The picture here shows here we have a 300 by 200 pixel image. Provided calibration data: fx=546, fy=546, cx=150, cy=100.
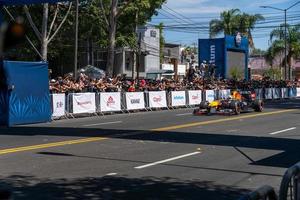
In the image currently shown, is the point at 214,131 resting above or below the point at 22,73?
below

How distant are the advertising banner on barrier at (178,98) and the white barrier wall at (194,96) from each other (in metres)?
0.84

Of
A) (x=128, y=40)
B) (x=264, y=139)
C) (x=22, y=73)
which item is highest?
(x=128, y=40)

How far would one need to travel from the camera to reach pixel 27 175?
8766mm

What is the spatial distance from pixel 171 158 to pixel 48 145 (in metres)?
3.43

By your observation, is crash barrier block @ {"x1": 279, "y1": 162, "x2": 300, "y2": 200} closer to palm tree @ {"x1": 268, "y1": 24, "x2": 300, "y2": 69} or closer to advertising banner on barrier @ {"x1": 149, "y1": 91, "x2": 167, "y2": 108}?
advertising banner on barrier @ {"x1": 149, "y1": 91, "x2": 167, "y2": 108}

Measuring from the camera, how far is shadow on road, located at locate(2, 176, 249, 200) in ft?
23.5

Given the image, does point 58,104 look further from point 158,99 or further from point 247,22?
point 247,22

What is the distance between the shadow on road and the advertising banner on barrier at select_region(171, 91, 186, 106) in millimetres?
23385

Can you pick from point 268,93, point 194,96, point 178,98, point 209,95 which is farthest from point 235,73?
point 178,98

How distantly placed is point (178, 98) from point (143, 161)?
22229mm

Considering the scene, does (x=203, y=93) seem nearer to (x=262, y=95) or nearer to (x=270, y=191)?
(x=262, y=95)

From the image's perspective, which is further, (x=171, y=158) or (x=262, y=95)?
(x=262, y=95)

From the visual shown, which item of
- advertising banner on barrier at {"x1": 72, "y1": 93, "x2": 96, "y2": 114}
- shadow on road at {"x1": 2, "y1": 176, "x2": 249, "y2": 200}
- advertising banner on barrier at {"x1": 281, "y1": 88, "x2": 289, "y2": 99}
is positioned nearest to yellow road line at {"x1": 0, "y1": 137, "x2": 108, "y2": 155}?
shadow on road at {"x1": 2, "y1": 176, "x2": 249, "y2": 200}

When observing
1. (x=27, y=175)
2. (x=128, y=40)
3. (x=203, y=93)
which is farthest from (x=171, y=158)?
(x=128, y=40)
